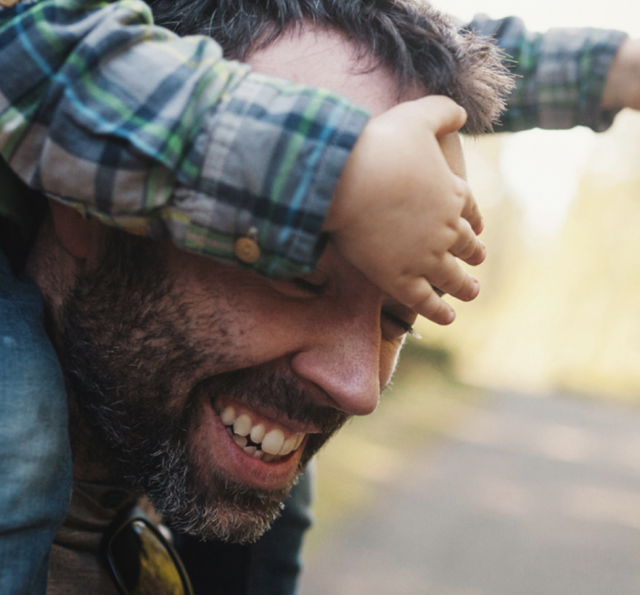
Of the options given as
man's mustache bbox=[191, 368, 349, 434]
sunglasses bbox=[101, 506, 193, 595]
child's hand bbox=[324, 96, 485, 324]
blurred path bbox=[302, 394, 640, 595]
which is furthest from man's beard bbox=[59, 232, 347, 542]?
blurred path bbox=[302, 394, 640, 595]

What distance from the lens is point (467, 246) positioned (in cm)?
117

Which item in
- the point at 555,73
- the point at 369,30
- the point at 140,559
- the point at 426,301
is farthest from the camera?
the point at 555,73

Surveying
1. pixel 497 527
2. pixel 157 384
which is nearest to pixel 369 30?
pixel 157 384

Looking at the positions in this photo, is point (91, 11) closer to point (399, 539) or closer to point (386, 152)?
point (386, 152)

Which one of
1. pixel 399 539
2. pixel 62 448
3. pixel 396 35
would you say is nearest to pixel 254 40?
pixel 396 35

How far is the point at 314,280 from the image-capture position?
1.24 m

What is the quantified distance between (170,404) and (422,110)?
2.38 feet

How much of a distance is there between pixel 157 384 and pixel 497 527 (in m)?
5.41

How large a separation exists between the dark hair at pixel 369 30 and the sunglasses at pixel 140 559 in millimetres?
1100

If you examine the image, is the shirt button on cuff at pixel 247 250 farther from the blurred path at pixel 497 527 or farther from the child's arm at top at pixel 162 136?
the blurred path at pixel 497 527

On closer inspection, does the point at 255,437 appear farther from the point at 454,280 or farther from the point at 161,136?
the point at 161,136

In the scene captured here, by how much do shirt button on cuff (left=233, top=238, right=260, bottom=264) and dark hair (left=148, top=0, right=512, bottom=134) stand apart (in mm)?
465

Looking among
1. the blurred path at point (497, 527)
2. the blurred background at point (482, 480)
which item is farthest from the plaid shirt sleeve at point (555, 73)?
the blurred path at point (497, 527)

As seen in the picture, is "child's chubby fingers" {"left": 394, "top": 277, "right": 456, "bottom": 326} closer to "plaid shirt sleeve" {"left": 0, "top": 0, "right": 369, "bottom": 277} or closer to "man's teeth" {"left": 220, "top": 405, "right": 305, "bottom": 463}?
"plaid shirt sleeve" {"left": 0, "top": 0, "right": 369, "bottom": 277}
